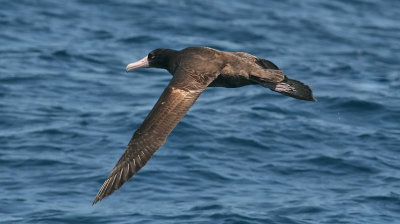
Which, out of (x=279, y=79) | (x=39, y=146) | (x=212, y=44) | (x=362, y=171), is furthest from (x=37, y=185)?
(x=212, y=44)

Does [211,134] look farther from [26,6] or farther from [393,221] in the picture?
[26,6]

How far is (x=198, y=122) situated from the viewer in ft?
51.2

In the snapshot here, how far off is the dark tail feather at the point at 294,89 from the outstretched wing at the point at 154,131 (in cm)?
109

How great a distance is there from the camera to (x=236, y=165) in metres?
13.9

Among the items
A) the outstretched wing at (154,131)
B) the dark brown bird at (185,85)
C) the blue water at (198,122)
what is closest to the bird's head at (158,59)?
the dark brown bird at (185,85)

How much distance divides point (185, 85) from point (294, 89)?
1556 mm

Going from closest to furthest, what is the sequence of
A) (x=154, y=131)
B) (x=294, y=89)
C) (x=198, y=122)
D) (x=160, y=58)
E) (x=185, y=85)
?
(x=154, y=131) < (x=185, y=85) < (x=294, y=89) < (x=160, y=58) < (x=198, y=122)

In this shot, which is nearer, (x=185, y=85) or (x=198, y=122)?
(x=185, y=85)

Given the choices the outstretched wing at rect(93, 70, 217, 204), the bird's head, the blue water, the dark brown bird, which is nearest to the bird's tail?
the dark brown bird

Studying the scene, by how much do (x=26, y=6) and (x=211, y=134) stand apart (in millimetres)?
9557

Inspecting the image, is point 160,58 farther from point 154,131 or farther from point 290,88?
point 154,131

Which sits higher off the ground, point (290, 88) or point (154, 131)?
point (290, 88)

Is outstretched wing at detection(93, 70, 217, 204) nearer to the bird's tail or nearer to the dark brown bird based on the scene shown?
the dark brown bird

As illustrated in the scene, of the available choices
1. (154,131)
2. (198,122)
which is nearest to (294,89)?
(154,131)
